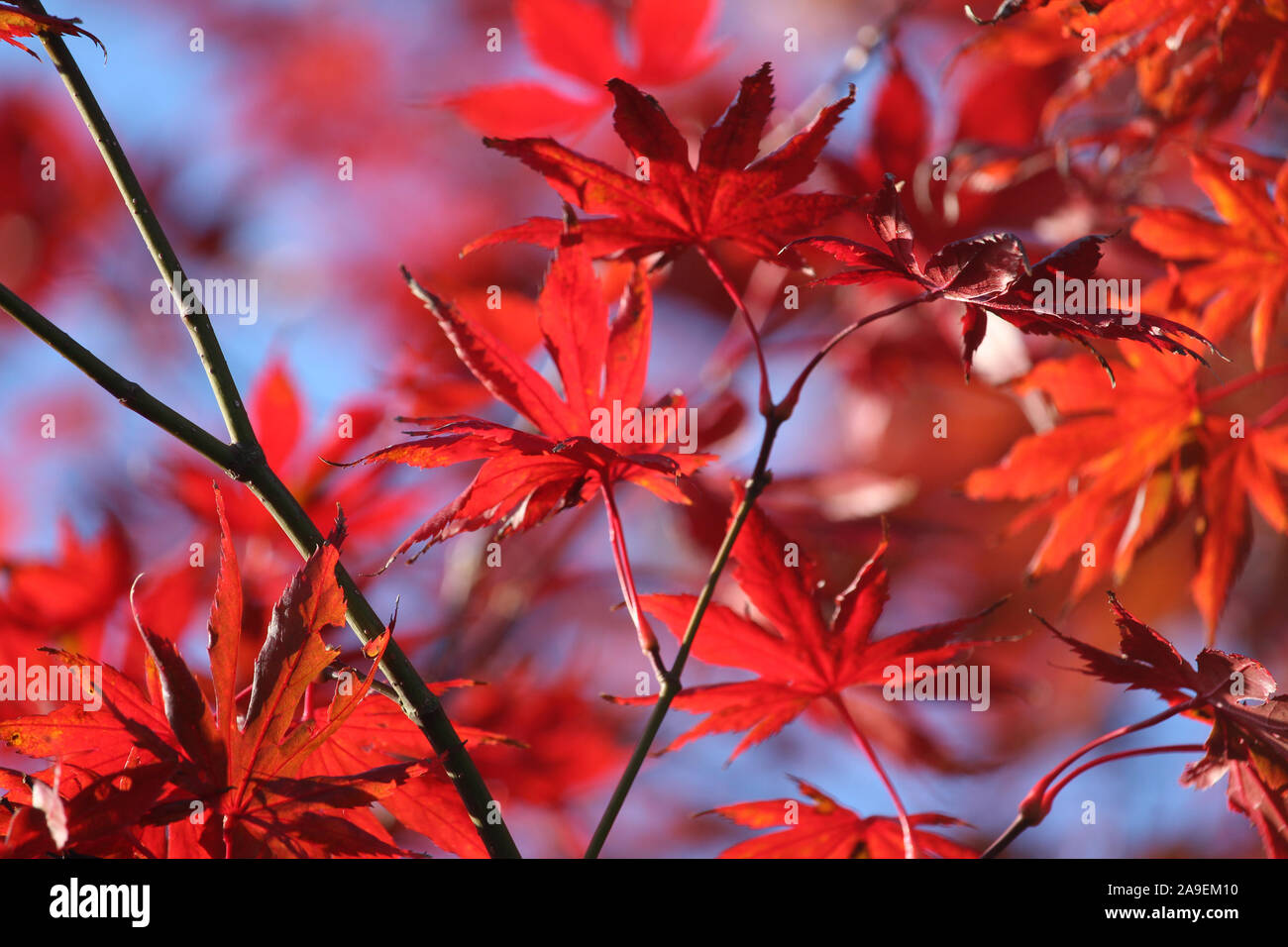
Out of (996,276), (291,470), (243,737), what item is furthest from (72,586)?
(996,276)

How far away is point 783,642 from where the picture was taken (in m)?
0.62

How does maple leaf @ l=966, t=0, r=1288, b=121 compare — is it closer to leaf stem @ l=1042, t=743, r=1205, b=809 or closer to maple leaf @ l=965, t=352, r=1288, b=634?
maple leaf @ l=965, t=352, r=1288, b=634

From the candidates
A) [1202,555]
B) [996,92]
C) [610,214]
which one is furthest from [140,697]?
[996,92]

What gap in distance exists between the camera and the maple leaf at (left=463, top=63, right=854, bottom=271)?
516mm

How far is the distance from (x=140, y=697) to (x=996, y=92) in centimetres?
111

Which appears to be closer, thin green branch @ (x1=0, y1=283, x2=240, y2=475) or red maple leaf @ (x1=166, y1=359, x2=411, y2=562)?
thin green branch @ (x1=0, y1=283, x2=240, y2=475)

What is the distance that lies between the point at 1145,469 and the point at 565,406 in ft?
1.69

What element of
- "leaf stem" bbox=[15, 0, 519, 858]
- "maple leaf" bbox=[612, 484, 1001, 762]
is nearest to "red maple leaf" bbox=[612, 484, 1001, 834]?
"maple leaf" bbox=[612, 484, 1001, 762]

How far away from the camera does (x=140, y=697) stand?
1.63 feet

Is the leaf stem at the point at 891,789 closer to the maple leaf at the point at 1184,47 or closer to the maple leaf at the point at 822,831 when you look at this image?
the maple leaf at the point at 822,831

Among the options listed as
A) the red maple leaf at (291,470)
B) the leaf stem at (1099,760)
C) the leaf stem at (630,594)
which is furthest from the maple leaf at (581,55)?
the leaf stem at (1099,760)

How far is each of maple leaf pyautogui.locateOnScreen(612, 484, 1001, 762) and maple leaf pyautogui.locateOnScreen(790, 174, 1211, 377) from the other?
0.52 ft
